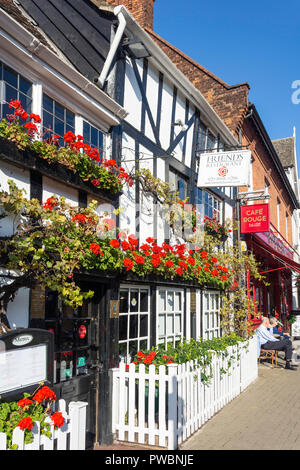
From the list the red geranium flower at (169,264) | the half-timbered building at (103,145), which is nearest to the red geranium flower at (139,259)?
the half-timbered building at (103,145)

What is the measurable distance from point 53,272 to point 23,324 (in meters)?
0.70

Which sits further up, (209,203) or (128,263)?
(209,203)

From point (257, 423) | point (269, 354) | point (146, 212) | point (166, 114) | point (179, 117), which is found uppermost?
point (179, 117)

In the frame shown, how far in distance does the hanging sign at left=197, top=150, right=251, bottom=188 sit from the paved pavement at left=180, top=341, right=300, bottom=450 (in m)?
4.46

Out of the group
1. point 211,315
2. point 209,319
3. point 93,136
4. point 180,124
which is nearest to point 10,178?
point 93,136

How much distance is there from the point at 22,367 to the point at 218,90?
12.6 m

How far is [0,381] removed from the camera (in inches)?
137

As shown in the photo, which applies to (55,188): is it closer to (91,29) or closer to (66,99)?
(66,99)

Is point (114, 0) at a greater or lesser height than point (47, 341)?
greater

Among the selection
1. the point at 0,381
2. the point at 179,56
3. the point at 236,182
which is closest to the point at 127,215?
the point at 236,182

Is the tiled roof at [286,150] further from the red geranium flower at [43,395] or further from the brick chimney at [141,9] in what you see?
the red geranium flower at [43,395]

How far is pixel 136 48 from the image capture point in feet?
24.7

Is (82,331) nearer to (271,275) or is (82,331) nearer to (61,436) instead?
(61,436)

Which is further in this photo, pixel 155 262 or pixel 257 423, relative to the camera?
pixel 155 262
